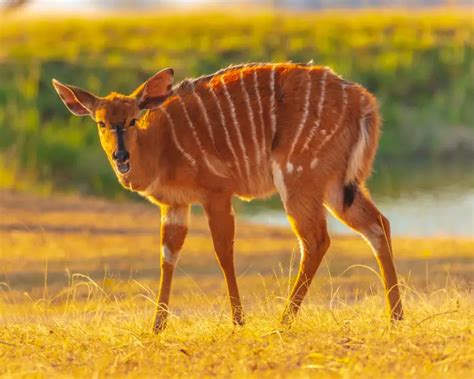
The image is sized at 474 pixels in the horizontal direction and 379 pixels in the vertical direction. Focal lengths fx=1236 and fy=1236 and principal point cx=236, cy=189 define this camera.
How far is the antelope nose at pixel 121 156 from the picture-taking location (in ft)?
22.6

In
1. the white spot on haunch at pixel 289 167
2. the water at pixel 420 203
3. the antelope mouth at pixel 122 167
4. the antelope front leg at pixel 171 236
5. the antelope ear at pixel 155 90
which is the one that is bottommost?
the water at pixel 420 203

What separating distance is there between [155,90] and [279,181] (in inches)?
35.4

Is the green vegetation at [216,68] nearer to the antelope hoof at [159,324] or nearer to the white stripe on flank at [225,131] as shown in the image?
the white stripe on flank at [225,131]

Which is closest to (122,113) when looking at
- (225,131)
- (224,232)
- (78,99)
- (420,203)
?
(78,99)

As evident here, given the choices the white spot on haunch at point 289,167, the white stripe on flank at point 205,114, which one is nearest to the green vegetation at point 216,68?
the white stripe on flank at point 205,114

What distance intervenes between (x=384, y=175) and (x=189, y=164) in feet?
41.4

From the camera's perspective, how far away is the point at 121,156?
688 centimetres

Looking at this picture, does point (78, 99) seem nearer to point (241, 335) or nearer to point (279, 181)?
point (279, 181)

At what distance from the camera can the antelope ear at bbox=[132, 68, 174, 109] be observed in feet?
23.5

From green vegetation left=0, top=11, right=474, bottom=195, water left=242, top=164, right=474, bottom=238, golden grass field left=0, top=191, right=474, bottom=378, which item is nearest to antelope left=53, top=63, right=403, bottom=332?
golden grass field left=0, top=191, right=474, bottom=378

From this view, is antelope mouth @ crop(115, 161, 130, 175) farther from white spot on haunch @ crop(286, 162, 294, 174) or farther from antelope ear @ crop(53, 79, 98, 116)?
white spot on haunch @ crop(286, 162, 294, 174)

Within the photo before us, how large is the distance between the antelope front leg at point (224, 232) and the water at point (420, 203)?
6727mm

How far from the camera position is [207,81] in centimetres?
752

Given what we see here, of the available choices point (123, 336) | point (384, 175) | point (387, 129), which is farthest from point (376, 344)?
point (387, 129)
